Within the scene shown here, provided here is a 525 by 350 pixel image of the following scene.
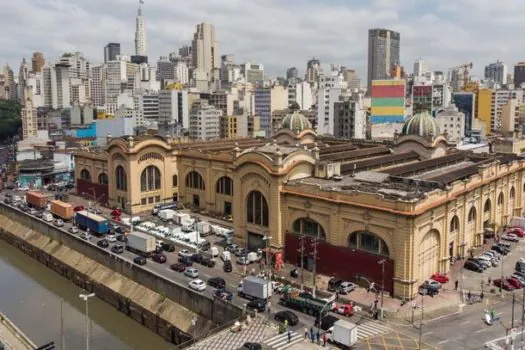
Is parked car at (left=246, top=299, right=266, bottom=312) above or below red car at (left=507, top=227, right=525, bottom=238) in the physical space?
below

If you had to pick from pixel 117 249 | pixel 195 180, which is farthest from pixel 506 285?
pixel 195 180

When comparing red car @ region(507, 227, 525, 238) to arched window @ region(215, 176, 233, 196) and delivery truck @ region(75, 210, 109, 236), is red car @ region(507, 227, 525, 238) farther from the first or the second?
delivery truck @ region(75, 210, 109, 236)

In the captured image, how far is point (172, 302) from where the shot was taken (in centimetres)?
5681

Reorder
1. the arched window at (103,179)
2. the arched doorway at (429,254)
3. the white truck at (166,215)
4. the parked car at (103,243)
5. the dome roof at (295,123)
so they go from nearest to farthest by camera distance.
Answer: the arched doorway at (429,254) < the parked car at (103,243) < the white truck at (166,215) < the arched window at (103,179) < the dome roof at (295,123)

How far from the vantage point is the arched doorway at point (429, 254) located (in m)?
56.1

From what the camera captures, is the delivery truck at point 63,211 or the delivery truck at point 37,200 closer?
the delivery truck at point 63,211

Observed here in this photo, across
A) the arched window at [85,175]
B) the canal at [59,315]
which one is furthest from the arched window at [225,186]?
the arched window at [85,175]

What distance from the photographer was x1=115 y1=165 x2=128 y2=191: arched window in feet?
306

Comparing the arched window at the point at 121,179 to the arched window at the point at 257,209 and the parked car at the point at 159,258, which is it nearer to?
the parked car at the point at 159,258

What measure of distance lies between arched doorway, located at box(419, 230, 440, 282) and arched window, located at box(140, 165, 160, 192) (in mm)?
51226

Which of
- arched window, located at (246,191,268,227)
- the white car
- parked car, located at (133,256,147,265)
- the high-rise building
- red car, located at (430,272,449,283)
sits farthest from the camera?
the high-rise building

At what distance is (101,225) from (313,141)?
48.2 meters

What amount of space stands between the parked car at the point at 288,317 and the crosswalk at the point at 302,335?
1.47 metres

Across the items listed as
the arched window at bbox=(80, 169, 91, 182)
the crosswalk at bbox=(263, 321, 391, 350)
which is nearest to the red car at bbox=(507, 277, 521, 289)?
the crosswalk at bbox=(263, 321, 391, 350)
